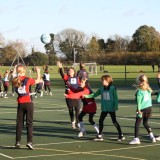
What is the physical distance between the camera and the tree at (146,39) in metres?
120

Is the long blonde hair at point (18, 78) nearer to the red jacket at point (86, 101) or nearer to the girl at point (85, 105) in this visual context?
the girl at point (85, 105)

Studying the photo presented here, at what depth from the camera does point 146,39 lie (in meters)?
126

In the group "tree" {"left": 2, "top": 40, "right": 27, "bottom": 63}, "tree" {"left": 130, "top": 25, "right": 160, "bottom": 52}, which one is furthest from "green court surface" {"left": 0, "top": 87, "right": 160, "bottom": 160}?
"tree" {"left": 130, "top": 25, "right": 160, "bottom": 52}

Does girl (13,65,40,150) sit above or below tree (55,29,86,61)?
below

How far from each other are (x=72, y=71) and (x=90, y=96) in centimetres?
212

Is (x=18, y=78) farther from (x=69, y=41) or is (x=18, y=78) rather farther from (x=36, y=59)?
(x=69, y=41)

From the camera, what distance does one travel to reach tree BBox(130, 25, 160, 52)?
120 m

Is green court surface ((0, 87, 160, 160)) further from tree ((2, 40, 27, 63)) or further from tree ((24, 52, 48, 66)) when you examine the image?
tree ((2, 40, 27, 63))

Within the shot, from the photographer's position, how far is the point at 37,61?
101m

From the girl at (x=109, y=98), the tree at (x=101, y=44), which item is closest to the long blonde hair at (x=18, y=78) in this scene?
the girl at (x=109, y=98)

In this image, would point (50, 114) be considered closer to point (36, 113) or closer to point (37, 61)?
point (36, 113)

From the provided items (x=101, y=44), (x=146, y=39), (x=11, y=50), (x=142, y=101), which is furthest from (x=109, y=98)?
(x=101, y=44)

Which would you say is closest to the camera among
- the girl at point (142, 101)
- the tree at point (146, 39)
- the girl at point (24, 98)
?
the girl at point (24, 98)

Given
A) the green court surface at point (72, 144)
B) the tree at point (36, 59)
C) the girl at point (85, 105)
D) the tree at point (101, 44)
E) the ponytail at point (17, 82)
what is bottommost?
the green court surface at point (72, 144)
